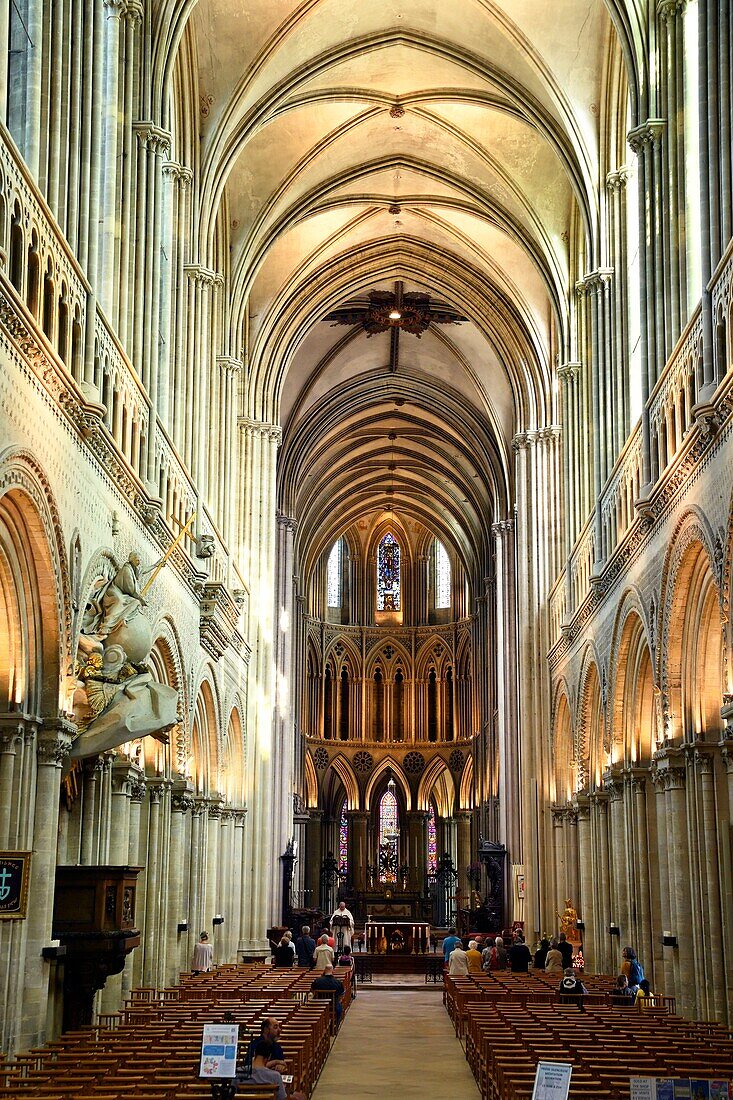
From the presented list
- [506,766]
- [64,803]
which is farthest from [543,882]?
[64,803]

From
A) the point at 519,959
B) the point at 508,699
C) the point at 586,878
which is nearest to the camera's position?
the point at 519,959

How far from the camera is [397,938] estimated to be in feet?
151

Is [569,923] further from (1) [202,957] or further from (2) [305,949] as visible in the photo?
(1) [202,957]

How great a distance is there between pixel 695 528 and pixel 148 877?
36.7ft

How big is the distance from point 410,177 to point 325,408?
44.6 feet

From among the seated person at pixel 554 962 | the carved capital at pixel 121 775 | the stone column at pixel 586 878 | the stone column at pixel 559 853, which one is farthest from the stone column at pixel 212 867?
the carved capital at pixel 121 775

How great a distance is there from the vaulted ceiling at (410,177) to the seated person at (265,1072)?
68.3 ft

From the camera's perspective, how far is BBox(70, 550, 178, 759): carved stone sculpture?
16.2 meters

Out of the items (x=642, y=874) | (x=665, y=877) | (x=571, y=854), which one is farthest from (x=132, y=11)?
(x=571, y=854)

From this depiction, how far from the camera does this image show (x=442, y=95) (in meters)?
31.4

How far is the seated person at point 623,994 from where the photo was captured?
20766mm

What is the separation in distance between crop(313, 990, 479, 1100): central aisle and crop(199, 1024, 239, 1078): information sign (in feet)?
20.7

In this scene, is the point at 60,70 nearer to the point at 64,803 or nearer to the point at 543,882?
the point at 64,803

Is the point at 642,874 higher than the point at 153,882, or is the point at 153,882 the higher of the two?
the point at 642,874
